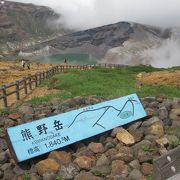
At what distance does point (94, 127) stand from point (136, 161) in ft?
5.99

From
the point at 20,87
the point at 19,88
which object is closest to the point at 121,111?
the point at 19,88

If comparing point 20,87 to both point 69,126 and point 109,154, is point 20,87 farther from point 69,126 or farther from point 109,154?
point 109,154

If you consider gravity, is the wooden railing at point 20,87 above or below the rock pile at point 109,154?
below

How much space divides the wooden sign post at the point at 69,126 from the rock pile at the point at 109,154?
0.85ft

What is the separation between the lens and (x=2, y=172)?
10.5 m

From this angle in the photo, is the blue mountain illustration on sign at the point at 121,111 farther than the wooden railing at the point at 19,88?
No

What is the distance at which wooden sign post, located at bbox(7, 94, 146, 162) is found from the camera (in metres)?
10.6

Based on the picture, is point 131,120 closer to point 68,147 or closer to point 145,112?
point 145,112

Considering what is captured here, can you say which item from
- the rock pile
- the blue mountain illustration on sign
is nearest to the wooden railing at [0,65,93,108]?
the rock pile

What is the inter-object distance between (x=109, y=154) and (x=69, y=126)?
1.45 metres

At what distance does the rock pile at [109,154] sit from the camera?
405 inches

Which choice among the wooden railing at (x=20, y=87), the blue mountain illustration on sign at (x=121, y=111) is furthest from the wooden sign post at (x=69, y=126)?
the wooden railing at (x=20, y=87)

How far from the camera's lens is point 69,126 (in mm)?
11500

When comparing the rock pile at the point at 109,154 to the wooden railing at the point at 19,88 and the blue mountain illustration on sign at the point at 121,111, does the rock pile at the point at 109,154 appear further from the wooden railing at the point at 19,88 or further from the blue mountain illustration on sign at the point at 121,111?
the wooden railing at the point at 19,88
